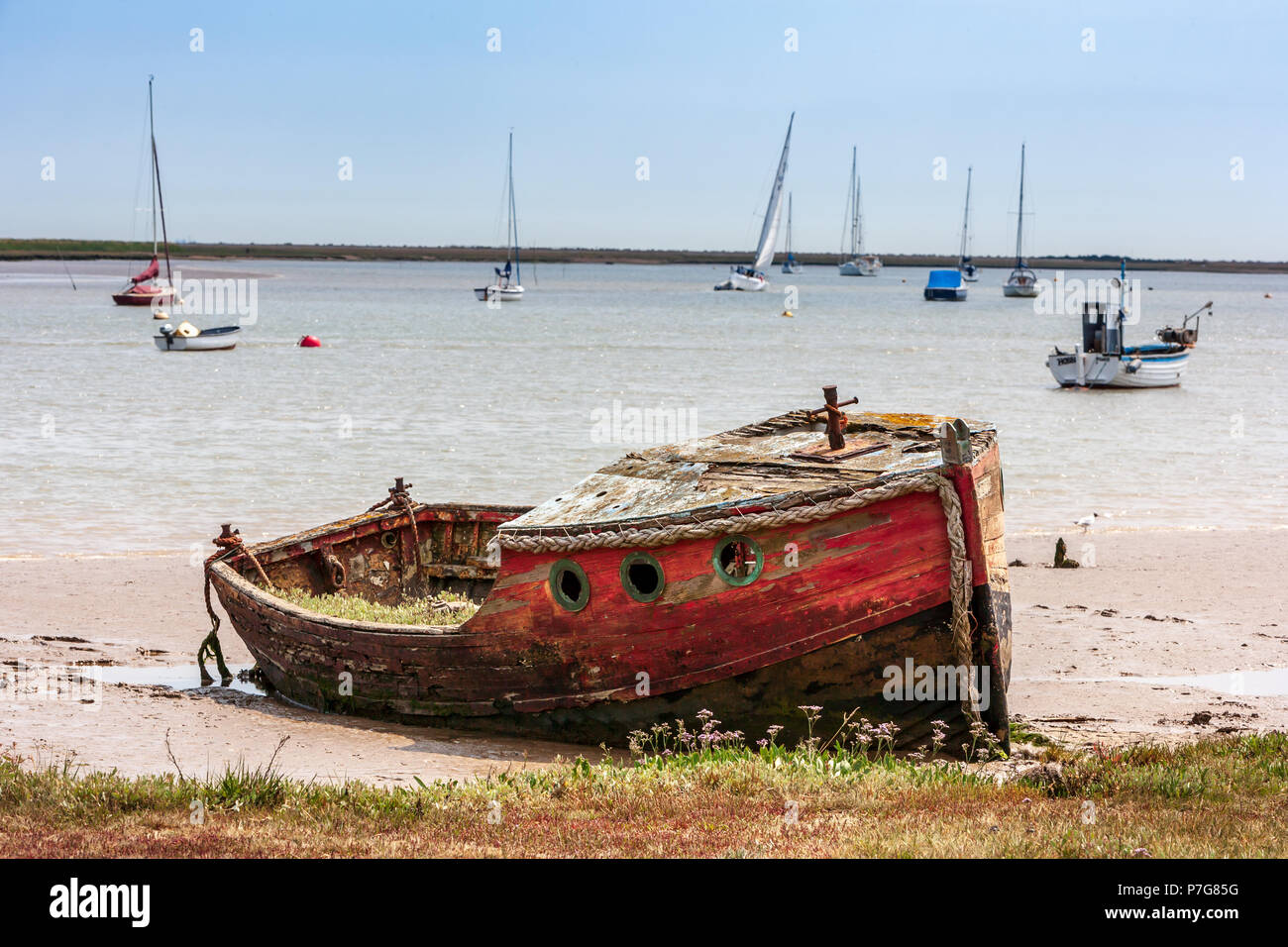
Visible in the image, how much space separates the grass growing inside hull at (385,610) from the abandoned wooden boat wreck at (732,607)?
1.94 feet

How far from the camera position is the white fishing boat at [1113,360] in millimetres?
37906

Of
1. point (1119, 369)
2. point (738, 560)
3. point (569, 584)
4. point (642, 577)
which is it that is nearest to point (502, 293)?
point (1119, 369)

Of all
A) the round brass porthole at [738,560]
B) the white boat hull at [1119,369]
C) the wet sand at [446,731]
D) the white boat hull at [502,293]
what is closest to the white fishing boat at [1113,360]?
the white boat hull at [1119,369]

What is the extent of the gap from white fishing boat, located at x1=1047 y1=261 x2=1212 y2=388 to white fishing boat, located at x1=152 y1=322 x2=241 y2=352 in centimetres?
3120

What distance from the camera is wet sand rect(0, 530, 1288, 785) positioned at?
332 inches

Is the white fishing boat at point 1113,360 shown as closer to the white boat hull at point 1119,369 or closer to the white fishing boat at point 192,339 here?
the white boat hull at point 1119,369

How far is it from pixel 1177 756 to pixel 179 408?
95.9 ft

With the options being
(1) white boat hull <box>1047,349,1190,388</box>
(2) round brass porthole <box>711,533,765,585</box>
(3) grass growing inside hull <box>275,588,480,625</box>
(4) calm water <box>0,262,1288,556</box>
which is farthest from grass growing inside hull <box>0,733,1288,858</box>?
(1) white boat hull <box>1047,349,1190,388</box>

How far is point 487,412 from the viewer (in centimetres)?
3197

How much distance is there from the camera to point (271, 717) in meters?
9.63

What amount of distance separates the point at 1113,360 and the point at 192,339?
1323 inches

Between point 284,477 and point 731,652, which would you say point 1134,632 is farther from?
point 284,477

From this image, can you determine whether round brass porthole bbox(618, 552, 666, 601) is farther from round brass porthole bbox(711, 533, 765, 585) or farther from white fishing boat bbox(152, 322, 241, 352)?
white fishing boat bbox(152, 322, 241, 352)
